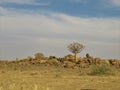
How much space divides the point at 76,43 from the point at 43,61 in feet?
26.1

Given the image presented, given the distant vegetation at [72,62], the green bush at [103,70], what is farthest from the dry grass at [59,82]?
the distant vegetation at [72,62]

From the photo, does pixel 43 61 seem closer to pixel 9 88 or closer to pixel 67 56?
pixel 67 56

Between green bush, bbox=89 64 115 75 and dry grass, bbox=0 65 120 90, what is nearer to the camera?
dry grass, bbox=0 65 120 90

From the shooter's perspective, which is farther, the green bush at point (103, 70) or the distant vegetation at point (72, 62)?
the distant vegetation at point (72, 62)

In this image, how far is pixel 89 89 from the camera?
2445 centimetres

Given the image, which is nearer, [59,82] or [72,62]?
[59,82]

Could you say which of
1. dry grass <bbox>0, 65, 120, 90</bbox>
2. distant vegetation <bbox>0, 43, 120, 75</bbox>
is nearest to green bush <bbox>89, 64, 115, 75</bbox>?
dry grass <bbox>0, 65, 120, 90</bbox>

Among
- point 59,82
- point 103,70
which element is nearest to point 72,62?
point 103,70

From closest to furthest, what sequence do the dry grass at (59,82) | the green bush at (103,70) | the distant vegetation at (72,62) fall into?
the dry grass at (59,82) → the green bush at (103,70) → the distant vegetation at (72,62)

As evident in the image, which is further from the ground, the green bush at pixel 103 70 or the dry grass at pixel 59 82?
the green bush at pixel 103 70

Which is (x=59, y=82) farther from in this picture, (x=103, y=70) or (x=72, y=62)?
(x=72, y=62)

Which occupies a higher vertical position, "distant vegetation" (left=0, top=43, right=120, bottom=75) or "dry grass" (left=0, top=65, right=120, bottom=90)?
"distant vegetation" (left=0, top=43, right=120, bottom=75)

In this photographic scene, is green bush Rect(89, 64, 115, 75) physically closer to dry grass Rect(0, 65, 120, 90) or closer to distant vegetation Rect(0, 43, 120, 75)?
dry grass Rect(0, 65, 120, 90)

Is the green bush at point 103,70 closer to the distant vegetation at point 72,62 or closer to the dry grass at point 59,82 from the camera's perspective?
the dry grass at point 59,82
